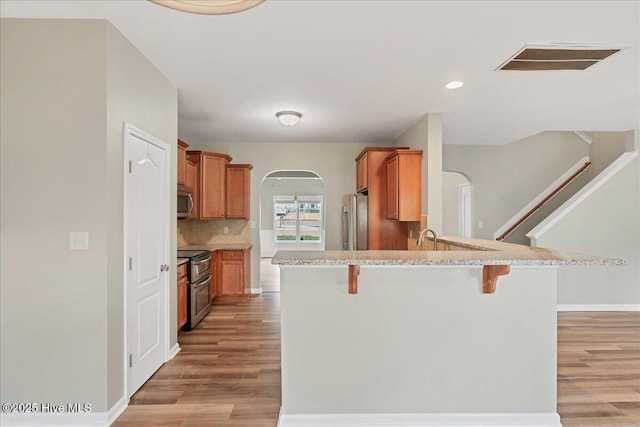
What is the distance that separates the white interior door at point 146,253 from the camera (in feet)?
8.54

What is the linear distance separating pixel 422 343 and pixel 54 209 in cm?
247

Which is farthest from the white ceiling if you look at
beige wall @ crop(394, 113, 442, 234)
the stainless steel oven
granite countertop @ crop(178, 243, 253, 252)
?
granite countertop @ crop(178, 243, 253, 252)

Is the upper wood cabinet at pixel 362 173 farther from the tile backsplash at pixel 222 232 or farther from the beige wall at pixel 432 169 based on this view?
the tile backsplash at pixel 222 232

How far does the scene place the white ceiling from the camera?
2.19 m

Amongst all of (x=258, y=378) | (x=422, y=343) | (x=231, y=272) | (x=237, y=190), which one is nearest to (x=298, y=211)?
(x=237, y=190)

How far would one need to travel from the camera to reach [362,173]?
539 centimetres

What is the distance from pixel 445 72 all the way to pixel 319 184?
28.0 feet

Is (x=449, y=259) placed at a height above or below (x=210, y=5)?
below

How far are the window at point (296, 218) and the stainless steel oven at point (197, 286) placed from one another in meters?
6.87

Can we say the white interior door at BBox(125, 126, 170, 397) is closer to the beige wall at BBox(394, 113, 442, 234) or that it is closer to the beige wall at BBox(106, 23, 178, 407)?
the beige wall at BBox(106, 23, 178, 407)

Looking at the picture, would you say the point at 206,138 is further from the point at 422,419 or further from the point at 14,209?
the point at 422,419

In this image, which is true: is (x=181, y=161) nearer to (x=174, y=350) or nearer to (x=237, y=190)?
(x=237, y=190)

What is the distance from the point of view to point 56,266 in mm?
2275

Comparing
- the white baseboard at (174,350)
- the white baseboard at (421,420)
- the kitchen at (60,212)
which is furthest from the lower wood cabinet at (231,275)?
the white baseboard at (421,420)
